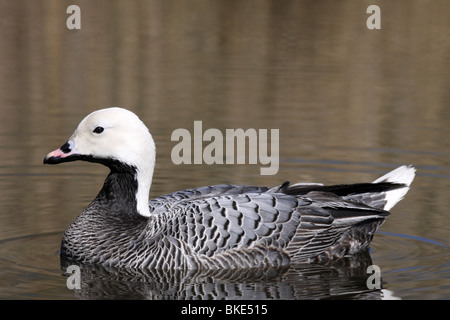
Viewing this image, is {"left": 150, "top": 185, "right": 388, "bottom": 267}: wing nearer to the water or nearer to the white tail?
the water

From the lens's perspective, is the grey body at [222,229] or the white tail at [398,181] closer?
the grey body at [222,229]

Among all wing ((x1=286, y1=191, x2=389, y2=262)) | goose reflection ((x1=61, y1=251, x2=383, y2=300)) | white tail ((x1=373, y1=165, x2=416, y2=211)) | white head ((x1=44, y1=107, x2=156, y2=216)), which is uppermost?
white head ((x1=44, y1=107, x2=156, y2=216))

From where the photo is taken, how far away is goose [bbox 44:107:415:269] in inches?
319

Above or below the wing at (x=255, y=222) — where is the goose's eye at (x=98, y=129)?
above

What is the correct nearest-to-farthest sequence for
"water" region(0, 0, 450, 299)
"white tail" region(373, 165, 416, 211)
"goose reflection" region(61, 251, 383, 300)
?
1. "goose reflection" region(61, 251, 383, 300)
2. "water" region(0, 0, 450, 299)
3. "white tail" region(373, 165, 416, 211)

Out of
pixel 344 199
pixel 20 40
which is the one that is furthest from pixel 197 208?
pixel 20 40

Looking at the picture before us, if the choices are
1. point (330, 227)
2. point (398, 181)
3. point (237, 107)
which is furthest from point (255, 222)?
point (237, 107)

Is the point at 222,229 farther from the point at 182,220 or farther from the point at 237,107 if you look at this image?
the point at 237,107

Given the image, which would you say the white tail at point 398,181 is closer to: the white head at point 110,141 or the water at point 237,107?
the water at point 237,107

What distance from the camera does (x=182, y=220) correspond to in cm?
816

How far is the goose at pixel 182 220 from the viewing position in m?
8.09

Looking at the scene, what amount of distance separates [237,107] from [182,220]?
7.03m

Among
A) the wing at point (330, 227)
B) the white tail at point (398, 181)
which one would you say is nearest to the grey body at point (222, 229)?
the wing at point (330, 227)

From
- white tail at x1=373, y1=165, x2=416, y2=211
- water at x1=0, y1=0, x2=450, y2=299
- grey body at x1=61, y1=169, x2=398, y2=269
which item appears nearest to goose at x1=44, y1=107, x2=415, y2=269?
grey body at x1=61, y1=169, x2=398, y2=269
